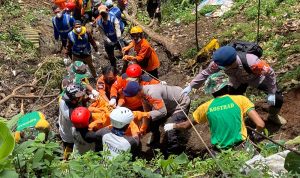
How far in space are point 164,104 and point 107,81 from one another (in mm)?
1427

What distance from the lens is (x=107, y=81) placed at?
802 centimetres

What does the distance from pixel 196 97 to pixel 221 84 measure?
2.38 m

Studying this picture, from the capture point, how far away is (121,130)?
231 inches

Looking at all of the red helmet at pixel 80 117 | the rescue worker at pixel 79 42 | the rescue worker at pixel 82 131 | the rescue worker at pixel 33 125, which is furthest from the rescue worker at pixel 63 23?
the red helmet at pixel 80 117

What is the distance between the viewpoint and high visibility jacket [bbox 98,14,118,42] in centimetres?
1018

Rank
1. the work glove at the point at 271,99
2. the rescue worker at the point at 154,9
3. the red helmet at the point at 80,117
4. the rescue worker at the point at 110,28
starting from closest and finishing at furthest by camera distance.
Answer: the red helmet at the point at 80,117
the work glove at the point at 271,99
the rescue worker at the point at 110,28
the rescue worker at the point at 154,9

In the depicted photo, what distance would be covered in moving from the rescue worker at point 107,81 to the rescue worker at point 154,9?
606 cm

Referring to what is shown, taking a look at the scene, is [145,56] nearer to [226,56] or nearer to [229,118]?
[226,56]

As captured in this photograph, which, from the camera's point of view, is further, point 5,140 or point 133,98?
point 133,98

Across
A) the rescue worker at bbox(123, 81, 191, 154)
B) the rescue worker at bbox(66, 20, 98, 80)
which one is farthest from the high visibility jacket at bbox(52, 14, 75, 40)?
the rescue worker at bbox(123, 81, 191, 154)

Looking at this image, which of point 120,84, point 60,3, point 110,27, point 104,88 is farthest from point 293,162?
point 60,3

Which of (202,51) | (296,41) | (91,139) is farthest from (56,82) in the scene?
(296,41)

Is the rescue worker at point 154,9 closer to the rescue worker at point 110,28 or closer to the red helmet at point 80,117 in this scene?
the rescue worker at point 110,28

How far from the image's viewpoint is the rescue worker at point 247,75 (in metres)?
5.95
